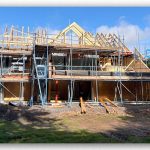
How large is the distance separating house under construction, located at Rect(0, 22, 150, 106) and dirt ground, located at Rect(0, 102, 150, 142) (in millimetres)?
3008

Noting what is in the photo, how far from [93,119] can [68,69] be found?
9.54 meters

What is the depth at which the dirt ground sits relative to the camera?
20.3 meters

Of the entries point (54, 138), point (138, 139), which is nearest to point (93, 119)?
point (138, 139)

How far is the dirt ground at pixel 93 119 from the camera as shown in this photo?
66.5ft

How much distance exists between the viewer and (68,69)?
33.6 meters

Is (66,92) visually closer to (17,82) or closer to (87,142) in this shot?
(17,82)

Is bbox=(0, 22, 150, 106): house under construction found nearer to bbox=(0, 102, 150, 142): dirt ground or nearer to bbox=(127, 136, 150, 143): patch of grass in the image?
bbox=(0, 102, 150, 142): dirt ground

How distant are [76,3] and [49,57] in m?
21.0

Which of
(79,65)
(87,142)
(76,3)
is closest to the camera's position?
(76,3)

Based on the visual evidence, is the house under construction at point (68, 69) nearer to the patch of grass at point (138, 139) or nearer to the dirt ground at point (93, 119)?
the dirt ground at point (93, 119)

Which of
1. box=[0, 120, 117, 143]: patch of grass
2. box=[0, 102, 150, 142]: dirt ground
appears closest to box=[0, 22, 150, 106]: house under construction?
box=[0, 102, 150, 142]: dirt ground

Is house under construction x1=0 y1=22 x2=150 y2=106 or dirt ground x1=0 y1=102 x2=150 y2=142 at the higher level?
house under construction x1=0 y1=22 x2=150 y2=106

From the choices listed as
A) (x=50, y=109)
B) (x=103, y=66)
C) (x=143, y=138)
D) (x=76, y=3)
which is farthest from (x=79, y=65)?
(x=76, y=3)

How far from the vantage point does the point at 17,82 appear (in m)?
33.9
